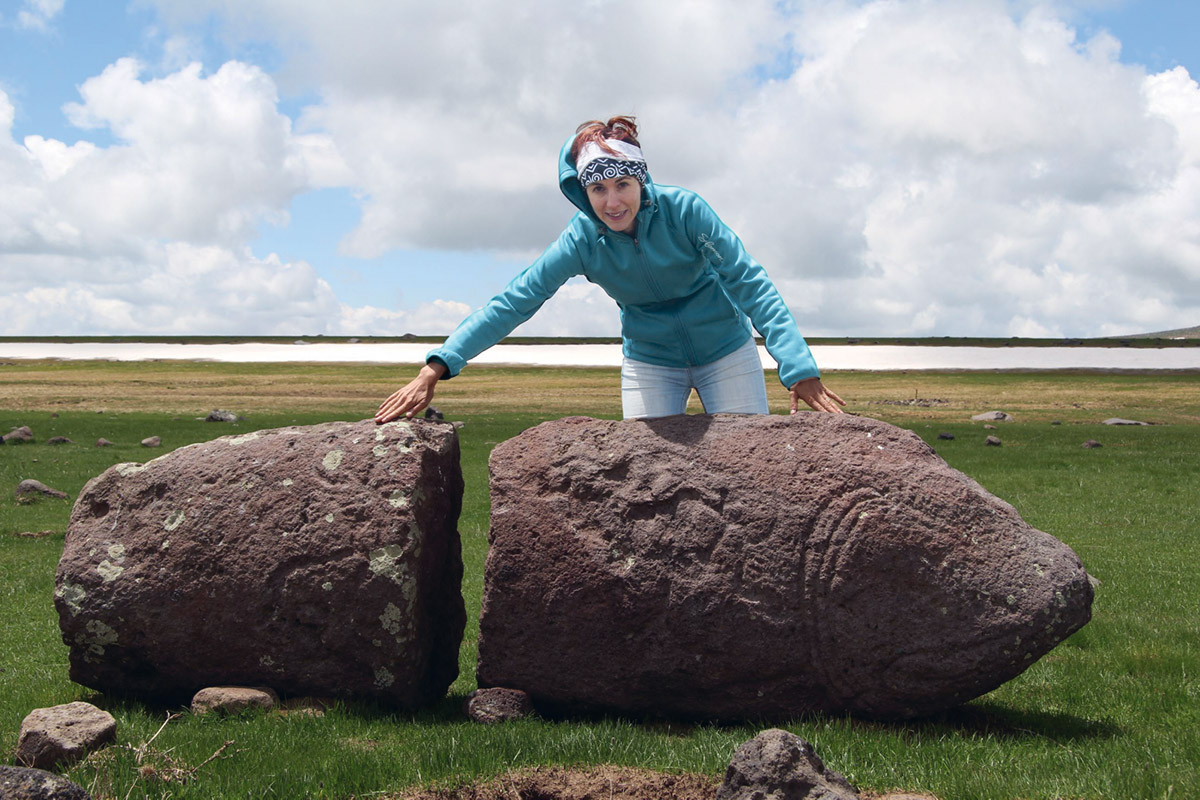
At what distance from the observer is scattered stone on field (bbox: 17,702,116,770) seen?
595 centimetres

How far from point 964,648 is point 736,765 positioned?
227 centimetres

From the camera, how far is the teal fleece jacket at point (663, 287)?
7.42 m

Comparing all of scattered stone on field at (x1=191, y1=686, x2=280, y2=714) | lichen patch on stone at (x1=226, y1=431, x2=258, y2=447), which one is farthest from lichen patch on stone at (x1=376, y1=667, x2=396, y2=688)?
lichen patch on stone at (x1=226, y1=431, x2=258, y2=447)

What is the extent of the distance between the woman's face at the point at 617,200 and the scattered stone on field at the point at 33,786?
4.90 m

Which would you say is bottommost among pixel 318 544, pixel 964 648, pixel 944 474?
pixel 964 648

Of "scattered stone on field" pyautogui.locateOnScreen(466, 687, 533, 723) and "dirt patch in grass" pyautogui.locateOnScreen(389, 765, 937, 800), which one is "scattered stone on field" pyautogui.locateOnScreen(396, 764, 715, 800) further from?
"scattered stone on field" pyautogui.locateOnScreen(466, 687, 533, 723)

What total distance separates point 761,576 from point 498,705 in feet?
6.86

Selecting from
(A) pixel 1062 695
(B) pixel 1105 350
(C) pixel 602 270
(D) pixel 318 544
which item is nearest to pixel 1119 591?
(A) pixel 1062 695

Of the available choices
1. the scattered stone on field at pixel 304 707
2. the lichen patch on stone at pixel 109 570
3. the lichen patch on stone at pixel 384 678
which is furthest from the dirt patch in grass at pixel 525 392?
the lichen patch on stone at pixel 384 678

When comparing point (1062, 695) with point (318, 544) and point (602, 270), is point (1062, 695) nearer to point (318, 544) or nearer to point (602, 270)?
point (602, 270)

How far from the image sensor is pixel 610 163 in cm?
724

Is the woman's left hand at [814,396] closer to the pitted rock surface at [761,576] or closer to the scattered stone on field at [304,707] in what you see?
the pitted rock surface at [761,576]

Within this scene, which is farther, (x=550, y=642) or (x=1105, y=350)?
(x=1105, y=350)

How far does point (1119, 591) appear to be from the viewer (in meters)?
12.5
